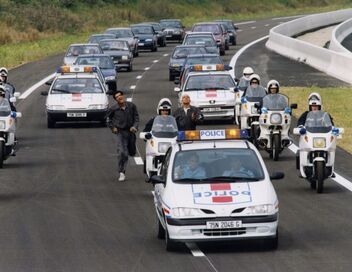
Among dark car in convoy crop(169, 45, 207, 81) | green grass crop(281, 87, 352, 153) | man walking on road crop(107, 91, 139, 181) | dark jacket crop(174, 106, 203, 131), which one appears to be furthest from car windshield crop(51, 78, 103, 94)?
dark jacket crop(174, 106, 203, 131)

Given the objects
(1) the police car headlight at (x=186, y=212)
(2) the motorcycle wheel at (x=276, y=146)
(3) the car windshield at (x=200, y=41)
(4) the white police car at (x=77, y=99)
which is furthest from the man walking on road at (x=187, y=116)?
(3) the car windshield at (x=200, y=41)

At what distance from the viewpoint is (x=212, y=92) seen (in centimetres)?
3738

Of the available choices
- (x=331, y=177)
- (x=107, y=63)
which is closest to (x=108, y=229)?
(x=331, y=177)

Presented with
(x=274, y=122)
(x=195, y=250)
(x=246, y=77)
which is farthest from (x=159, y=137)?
(x=246, y=77)

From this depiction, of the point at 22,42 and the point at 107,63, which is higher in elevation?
the point at 107,63

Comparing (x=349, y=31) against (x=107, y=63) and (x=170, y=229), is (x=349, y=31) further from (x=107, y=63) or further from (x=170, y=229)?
(x=170, y=229)

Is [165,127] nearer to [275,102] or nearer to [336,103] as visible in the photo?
[275,102]

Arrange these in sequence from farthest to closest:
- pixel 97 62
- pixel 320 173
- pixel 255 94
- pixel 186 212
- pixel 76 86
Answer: pixel 97 62, pixel 76 86, pixel 255 94, pixel 320 173, pixel 186 212

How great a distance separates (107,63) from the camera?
48781mm

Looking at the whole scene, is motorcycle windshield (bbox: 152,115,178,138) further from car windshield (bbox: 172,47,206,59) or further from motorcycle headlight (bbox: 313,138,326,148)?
car windshield (bbox: 172,47,206,59)

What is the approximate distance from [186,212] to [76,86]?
74.0 feet

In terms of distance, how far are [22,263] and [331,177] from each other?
830cm

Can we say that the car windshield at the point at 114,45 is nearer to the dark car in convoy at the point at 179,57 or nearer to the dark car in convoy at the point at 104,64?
the dark car in convoy at the point at 179,57

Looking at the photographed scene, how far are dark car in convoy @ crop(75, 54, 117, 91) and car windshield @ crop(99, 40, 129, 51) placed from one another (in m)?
9.11
